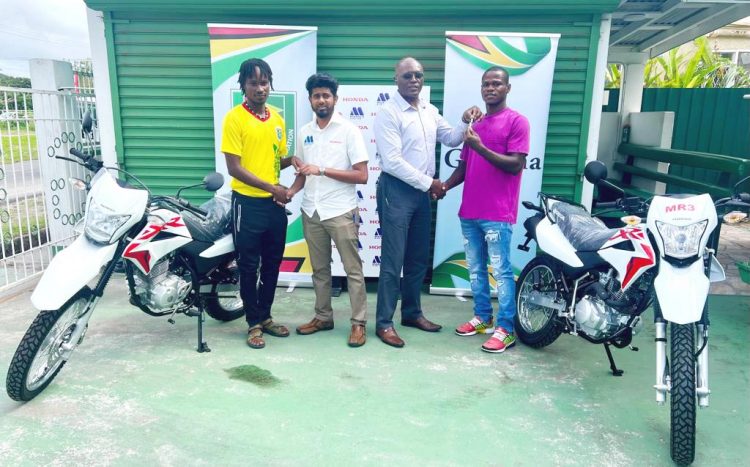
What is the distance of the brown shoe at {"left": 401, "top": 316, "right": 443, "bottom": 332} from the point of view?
3.96 m

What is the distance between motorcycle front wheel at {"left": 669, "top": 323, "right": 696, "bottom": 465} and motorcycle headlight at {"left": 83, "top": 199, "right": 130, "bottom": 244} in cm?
277

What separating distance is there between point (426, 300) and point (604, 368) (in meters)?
1.59

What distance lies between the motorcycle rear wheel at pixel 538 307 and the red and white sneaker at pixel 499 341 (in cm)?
11

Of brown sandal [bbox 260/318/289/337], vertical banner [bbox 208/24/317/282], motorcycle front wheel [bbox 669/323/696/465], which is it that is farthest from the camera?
vertical banner [bbox 208/24/317/282]

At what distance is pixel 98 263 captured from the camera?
116 inches

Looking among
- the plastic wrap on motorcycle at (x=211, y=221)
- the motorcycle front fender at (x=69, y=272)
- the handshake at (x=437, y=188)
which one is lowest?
the motorcycle front fender at (x=69, y=272)

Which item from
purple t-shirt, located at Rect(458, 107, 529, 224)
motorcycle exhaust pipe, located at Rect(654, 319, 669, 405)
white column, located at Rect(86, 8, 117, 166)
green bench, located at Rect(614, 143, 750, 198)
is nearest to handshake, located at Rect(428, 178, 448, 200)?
purple t-shirt, located at Rect(458, 107, 529, 224)

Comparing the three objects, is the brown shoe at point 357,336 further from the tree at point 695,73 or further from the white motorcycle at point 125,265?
the tree at point 695,73

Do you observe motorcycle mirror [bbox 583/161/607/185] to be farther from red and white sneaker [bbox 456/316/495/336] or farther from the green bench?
the green bench

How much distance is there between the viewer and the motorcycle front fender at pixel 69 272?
9.07 feet

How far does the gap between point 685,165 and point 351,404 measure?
420 cm

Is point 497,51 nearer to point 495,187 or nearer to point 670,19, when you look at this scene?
point 495,187

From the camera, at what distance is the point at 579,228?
10.9 feet

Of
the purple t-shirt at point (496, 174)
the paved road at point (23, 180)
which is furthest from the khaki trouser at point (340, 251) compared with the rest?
the paved road at point (23, 180)
